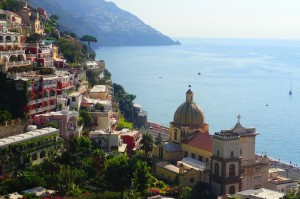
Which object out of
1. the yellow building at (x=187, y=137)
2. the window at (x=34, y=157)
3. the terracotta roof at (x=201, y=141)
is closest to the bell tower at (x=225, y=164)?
the terracotta roof at (x=201, y=141)

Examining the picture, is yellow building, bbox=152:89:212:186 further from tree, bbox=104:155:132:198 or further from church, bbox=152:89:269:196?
tree, bbox=104:155:132:198

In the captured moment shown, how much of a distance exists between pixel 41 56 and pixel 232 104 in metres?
66.6

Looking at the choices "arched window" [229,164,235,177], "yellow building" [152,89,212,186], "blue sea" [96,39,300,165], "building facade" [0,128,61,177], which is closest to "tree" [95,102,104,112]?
"yellow building" [152,89,212,186]

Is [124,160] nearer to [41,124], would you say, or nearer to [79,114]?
[41,124]

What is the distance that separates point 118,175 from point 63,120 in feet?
33.4

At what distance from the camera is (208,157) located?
4259 centimetres

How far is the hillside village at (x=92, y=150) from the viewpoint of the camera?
34.2 metres

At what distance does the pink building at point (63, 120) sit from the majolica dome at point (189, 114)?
9.07 meters

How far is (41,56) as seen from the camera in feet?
171

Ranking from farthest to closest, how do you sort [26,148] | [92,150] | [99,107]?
[99,107] < [92,150] < [26,148]

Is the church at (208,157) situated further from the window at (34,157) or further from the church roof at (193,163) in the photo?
the window at (34,157)

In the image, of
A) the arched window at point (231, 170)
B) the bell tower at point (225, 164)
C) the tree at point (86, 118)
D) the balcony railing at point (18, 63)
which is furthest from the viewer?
the tree at point (86, 118)

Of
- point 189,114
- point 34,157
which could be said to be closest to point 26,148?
point 34,157

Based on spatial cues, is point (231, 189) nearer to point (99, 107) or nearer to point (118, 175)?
point (118, 175)
